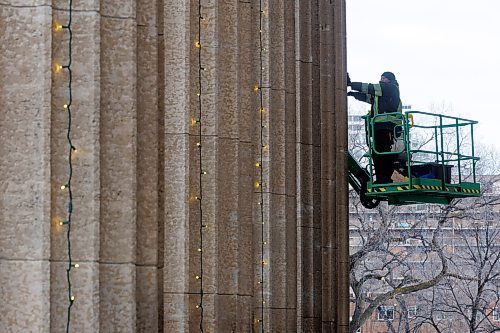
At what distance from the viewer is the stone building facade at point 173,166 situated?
748 centimetres

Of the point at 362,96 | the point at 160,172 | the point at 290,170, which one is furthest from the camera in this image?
the point at 362,96

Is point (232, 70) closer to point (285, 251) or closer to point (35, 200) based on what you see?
point (285, 251)

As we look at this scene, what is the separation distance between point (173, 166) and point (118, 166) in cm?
342

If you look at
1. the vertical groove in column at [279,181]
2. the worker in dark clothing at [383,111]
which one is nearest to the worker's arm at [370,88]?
the worker in dark clothing at [383,111]

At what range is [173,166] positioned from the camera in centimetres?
1141

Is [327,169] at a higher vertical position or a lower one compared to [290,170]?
higher

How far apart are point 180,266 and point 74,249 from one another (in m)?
3.78

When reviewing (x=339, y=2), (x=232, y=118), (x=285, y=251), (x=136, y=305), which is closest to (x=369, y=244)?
(x=339, y=2)

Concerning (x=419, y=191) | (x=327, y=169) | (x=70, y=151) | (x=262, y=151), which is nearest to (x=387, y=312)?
(x=419, y=191)

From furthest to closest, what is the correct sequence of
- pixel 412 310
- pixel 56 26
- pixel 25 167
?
pixel 412 310, pixel 56 26, pixel 25 167

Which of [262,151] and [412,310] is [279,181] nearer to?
[262,151]

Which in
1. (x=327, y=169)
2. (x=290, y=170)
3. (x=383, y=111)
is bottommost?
(x=290, y=170)

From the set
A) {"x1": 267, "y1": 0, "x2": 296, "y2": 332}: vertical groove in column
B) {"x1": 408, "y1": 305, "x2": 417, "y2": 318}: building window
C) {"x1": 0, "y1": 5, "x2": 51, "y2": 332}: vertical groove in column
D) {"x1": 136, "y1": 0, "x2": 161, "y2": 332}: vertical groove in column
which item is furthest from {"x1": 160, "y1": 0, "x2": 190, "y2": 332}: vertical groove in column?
{"x1": 408, "y1": 305, "x2": 417, "y2": 318}: building window

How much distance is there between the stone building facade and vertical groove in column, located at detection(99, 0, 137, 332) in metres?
0.01
